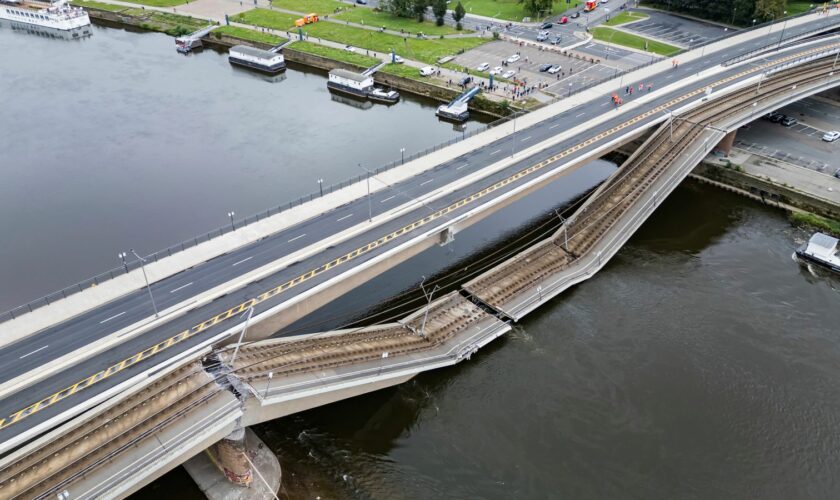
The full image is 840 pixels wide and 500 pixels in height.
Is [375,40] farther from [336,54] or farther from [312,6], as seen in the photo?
[312,6]

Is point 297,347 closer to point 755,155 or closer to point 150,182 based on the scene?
point 150,182

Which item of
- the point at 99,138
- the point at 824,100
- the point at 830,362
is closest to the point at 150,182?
the point at 99,138

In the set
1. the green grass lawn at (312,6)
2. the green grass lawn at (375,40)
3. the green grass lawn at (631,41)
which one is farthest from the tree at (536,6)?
the green grass lawn at (312,6)

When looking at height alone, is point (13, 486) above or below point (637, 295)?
above

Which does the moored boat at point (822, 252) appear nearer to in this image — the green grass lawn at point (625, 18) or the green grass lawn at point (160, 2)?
the green grass lawn at point (625, 18)

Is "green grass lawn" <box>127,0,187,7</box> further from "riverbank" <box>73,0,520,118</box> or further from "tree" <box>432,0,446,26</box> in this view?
"tree" <box>432,0,446,26</box>

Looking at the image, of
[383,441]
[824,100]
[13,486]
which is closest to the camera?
[13,486]
